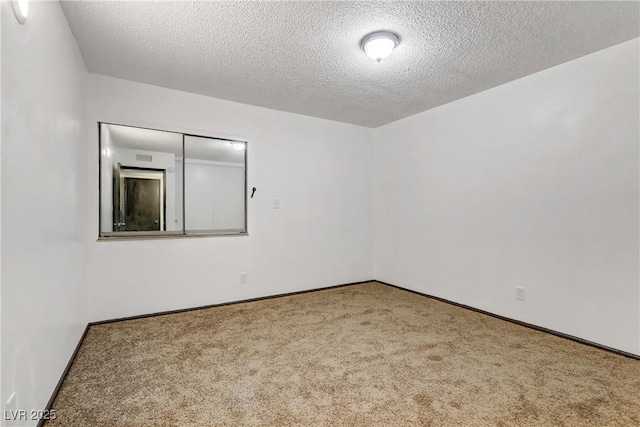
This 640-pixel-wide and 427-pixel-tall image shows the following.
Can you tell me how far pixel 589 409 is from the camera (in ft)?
5.54

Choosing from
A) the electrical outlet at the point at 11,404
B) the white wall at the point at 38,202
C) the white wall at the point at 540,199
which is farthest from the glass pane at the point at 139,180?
the white wall at the point at 540,199

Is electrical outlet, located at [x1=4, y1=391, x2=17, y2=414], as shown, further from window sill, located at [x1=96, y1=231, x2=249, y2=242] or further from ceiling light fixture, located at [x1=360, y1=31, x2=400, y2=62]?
ceiling light fixture, located at [x1=360, y1=31, x2=400, y2=62]

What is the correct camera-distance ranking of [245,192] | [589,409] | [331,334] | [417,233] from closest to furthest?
[589,409], [331,334], [245,192], [417,233]

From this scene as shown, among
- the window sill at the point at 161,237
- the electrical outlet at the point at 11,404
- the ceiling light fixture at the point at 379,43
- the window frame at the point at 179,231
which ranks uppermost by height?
the ceiling light fixture at the point at 379,43

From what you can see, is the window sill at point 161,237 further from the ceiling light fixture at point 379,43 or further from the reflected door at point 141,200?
the ceiling light fixture at point 379,43

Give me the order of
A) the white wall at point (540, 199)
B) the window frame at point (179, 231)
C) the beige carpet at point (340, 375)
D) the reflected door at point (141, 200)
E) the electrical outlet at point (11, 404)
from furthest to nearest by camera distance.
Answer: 1. the reflected door at point (141, 200)
2. the window frame at point (179, 231)
3. the white wall at point (540, 199)
4. the beige carpet at point (340, 375)
5. the electrical outlet at point (11, 404)

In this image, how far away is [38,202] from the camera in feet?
4.99

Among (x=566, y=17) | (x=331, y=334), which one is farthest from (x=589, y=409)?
(x=566, y=17)

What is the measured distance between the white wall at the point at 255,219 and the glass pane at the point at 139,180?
10 centimetres

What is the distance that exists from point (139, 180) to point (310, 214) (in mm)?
2056

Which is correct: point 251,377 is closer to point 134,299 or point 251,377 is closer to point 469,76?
point 134,299

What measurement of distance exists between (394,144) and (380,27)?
2395 millimetres

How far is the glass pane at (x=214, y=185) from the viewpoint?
344 centimetres

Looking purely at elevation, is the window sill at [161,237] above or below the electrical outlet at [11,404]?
above
